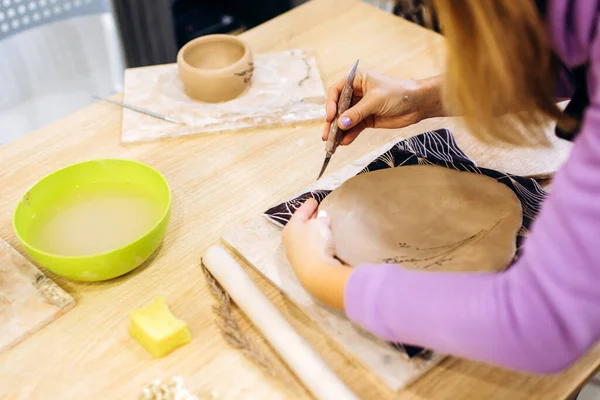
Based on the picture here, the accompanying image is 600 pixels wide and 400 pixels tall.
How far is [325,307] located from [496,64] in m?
0.35

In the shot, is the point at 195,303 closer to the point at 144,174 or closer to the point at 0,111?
the point at 144,174

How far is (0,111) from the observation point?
192 centimetres

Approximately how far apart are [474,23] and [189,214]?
51 centimetres

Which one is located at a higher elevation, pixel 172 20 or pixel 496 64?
pixel 496 64

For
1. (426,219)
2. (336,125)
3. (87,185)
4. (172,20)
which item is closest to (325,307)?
(426,219)

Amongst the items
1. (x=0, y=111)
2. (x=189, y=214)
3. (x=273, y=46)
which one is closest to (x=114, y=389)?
(x=189, y=214)

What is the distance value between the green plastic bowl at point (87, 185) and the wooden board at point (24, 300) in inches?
1.4

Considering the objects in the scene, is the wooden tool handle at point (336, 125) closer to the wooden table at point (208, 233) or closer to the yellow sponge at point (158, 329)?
the wooden table at point (208, 233)

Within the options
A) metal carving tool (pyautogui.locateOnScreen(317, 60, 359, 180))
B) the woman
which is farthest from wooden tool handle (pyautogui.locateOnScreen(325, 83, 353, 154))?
the woman

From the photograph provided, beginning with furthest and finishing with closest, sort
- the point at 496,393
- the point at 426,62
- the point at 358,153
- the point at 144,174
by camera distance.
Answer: the point at 426,62 < the point at 358,153 < the point at 144,174 < the point at 496,393

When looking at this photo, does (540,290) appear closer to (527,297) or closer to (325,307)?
(527,297)

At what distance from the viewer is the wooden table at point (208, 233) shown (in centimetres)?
67

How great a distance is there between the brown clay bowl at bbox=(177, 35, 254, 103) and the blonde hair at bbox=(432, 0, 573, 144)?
549 millimetres

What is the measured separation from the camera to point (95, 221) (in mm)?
837
